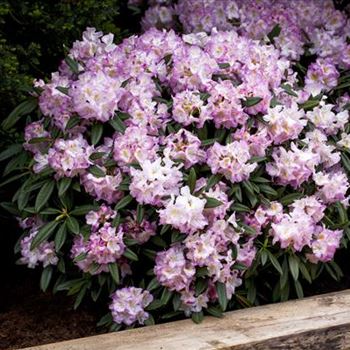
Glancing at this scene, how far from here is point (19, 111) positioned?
2.82 meters

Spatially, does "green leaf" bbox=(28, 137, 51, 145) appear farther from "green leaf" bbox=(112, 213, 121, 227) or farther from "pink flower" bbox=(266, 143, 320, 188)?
"pink flower" bbox=(266, 143, 320, 188)

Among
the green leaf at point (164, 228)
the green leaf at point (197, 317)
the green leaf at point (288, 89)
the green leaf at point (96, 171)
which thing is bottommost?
the green leaf at point (197, 317)

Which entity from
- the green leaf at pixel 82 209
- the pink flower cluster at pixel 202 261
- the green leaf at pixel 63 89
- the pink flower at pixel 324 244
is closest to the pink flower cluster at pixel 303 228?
the pink flower at pixel 324 244

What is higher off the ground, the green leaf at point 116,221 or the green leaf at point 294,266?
the green leaf at point 116,221

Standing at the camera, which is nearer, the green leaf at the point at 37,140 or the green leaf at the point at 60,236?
the green leaf at the point at 60,236

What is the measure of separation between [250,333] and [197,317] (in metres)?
0.19

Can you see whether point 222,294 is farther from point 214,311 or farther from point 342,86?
point 342,86

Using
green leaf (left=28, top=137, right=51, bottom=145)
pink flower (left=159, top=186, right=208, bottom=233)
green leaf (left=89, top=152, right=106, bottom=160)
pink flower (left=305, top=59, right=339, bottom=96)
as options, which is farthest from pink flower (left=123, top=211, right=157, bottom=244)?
pink flower (left=305, top=59, right=339, bottom=96)

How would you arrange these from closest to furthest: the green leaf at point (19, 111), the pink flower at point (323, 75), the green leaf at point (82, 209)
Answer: the green leaf at point (82, 209) < the green leaf at point (19, 111) < the pink flower at point (323, 75)

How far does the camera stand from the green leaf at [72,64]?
285 centimetres

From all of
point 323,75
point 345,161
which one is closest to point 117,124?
point 345,161

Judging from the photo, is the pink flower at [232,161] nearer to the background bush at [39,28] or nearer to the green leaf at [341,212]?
the green leaf at [341,212]

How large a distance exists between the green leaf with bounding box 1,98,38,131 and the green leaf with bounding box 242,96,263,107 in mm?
745

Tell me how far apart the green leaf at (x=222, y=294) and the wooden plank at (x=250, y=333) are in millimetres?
53
